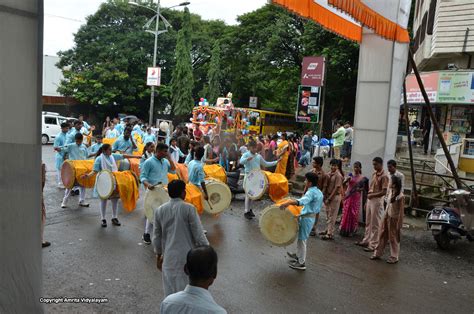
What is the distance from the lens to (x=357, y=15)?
7980 mm

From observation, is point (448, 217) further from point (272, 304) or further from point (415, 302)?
point (272, 304)

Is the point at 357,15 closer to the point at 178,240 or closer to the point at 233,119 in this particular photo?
the point at 178,240

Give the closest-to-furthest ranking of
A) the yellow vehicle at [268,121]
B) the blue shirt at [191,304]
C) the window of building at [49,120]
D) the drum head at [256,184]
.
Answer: the blue shirt at [191,304]
the drum head at [256,184]
the window of building at [49,120]
the yellow vehicle at [268,121]

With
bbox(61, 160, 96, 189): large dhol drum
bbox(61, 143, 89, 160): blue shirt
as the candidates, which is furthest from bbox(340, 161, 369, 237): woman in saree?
bbox(61, 143, 89, 160): blue shirt

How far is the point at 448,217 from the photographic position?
8.52 metres

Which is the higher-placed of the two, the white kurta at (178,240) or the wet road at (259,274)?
the white kurta at (178,240)

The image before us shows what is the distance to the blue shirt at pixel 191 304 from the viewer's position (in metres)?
2.50

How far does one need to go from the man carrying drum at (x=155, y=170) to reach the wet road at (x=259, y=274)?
446 mm

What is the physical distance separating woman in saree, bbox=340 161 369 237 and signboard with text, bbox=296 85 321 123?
4.68 metres

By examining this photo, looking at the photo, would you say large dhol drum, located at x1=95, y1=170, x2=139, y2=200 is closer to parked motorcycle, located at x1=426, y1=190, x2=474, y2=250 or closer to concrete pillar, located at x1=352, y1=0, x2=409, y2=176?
concrete pillar, located at x1=352, y1=0, x2=409, y2=176

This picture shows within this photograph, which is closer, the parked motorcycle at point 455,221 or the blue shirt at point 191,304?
the blue shirt at point 191,304

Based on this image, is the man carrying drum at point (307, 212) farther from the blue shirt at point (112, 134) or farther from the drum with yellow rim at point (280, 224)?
the blue shirt at point (112, 134)

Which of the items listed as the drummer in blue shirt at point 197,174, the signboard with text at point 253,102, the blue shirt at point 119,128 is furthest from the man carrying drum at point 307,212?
the signboard with text at point 253,102

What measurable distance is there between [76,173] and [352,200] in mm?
5894
